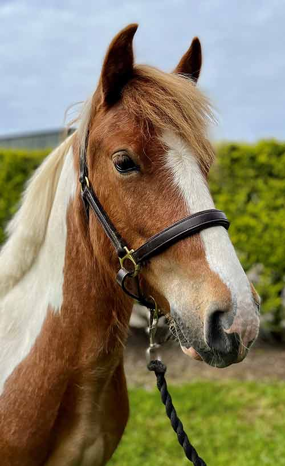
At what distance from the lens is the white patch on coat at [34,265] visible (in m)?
2.30

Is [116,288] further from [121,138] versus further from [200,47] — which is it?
[200,47]

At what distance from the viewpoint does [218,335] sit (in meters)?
1.71

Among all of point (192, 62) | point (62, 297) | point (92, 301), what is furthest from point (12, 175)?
point (92, 301)

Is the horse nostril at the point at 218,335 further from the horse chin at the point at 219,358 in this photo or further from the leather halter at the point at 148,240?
the leather halter at the point at 148,240

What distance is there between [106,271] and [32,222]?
0.50 meters

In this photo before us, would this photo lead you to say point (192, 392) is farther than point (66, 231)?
Yes

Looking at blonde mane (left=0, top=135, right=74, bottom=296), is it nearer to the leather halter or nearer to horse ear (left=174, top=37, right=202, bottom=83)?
the leather halter

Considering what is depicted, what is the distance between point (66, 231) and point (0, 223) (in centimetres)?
545

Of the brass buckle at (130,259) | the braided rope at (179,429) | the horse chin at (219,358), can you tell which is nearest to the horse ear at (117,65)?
the brass buckle at (130,259)

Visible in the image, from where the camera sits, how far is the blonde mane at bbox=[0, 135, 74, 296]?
2.41 meters

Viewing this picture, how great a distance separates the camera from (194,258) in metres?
1.78

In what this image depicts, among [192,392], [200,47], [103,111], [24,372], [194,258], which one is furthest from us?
[192,392]

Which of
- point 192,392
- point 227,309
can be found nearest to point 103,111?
point 227,309

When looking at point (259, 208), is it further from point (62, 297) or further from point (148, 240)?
point (148, 240)
